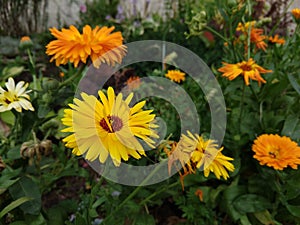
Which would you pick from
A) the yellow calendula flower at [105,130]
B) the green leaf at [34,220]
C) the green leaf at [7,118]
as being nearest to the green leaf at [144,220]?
the green leaf at [34,220]

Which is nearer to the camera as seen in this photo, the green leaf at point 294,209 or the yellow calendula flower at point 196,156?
the yellow calendula flower at point 196,156

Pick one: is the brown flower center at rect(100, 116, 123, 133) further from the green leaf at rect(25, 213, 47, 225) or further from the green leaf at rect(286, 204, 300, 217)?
the green leaf at rect(286, 204, 300, 217)

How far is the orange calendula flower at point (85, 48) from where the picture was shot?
0.89m

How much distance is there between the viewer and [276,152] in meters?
1.02

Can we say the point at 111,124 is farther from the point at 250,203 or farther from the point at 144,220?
the point at 250,203

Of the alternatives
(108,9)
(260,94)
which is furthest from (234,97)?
(108,9)

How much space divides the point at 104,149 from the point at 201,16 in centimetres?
67

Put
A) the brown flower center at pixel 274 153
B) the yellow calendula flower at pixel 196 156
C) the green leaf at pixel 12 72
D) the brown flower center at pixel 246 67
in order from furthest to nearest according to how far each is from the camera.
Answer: the green leaf at pixel 12 72
the brown flower center at pixel 246 67
the brown flower center at pixel 274 153
the yellow calendula flower at pixel 196 156

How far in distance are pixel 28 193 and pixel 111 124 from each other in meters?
0.45

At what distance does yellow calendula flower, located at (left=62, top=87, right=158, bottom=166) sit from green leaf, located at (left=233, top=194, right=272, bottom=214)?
62 centimetres

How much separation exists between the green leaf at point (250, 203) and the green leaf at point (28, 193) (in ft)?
1.86

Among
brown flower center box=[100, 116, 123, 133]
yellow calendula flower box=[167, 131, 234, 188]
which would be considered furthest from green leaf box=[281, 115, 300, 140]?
brown flower center box=[100, 116, 123, 133]

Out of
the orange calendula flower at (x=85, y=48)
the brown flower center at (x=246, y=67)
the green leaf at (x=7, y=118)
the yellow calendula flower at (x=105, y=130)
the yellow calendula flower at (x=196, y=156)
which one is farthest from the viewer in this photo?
the green leaf at (x=7, y=118)

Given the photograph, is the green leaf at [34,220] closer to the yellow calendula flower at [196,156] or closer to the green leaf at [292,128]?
the yellow calendula flower at [196,156]
